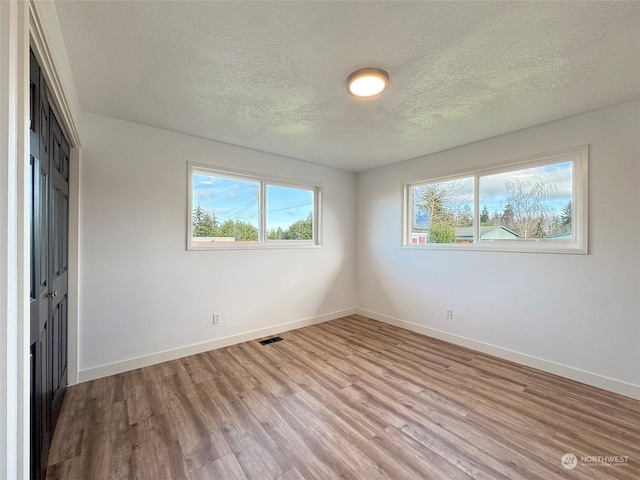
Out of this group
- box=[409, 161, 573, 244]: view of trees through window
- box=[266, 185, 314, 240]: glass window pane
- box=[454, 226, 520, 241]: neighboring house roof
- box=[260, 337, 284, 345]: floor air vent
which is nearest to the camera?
box=[409, 161, 573, 244]: view of trees through window

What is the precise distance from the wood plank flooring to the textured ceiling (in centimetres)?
241

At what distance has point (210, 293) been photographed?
3109 mm

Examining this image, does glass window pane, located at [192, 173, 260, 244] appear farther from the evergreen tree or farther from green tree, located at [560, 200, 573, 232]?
green tree, located at [560, 200, 573, 232]

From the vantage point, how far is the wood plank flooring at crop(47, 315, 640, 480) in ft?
5.04

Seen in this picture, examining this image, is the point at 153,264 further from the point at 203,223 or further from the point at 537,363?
the point at 537,363

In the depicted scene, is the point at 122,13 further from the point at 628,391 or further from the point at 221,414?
the point at 628,391

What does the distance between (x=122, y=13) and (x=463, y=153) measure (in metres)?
3.32

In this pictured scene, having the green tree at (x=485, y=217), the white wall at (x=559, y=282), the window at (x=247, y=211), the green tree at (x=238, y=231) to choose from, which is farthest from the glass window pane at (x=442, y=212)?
the green tree at (x=238, y=231)

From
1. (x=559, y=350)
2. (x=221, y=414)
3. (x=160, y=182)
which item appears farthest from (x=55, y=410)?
(x=559, y=350)

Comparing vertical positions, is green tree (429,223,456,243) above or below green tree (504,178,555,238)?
below

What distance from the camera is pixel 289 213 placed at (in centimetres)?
393

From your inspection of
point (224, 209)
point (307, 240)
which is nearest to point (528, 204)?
point (307, 240)

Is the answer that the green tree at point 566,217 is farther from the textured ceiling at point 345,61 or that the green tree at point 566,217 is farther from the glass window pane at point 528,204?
the textured ceiling at point 345,61

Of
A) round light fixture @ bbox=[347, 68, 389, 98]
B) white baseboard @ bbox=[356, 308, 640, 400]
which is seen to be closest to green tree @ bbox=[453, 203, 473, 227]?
white baseboard @ bbox=[356, 308, 640, 400]
